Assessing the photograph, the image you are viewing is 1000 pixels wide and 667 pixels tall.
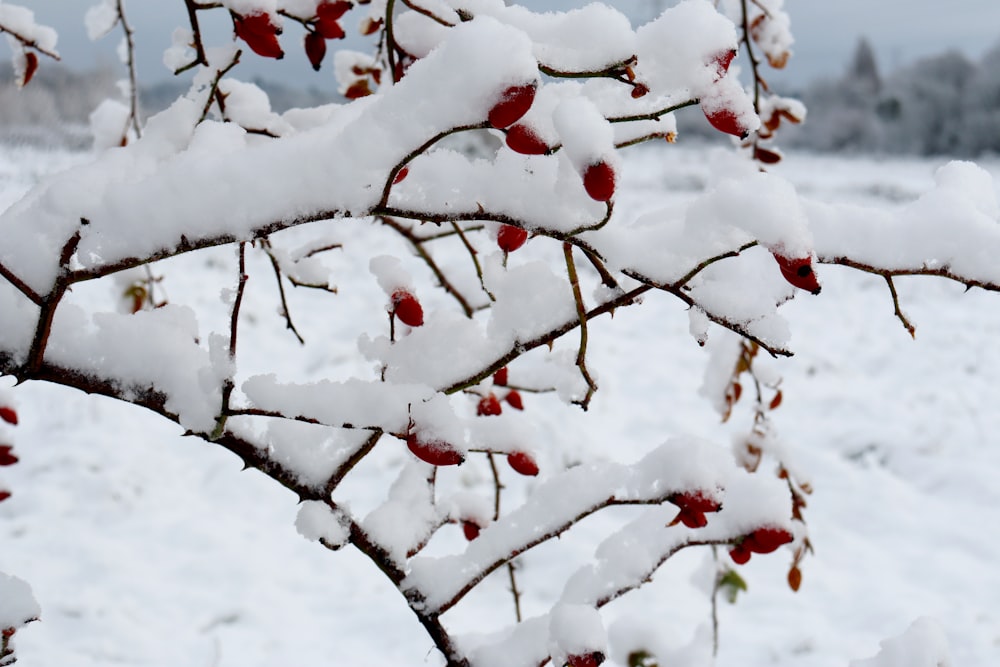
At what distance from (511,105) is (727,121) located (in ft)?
0.55

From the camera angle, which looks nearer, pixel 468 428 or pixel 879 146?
pixel 468 428

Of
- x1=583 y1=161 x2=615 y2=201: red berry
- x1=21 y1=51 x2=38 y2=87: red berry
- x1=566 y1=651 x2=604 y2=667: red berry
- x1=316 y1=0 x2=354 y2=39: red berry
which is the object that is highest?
x1=21 y1=51 x2=38 y2=87: red berry

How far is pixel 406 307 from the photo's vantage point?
849mm

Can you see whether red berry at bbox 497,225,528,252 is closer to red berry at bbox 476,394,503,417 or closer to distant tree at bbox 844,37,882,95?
red berry at bbox 476,394,503,417

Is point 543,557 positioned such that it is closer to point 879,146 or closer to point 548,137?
point 548,137

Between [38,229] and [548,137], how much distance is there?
0.40 metres

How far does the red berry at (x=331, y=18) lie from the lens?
927 millimetres

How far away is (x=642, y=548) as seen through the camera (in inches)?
37.2

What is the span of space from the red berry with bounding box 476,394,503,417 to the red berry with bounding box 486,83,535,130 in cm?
63

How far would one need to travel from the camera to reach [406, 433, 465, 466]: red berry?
2.14ft

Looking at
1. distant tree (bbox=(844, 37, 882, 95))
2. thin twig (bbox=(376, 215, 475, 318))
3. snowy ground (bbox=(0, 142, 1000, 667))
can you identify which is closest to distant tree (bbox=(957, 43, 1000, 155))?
distant tree (bbox=(844, 37, 882, 95))

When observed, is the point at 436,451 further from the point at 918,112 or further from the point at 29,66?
the point at 918,112

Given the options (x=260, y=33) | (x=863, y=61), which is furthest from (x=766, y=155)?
(x=863, y=61)

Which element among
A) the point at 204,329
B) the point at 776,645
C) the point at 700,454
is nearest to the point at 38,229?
the point at 700,454
